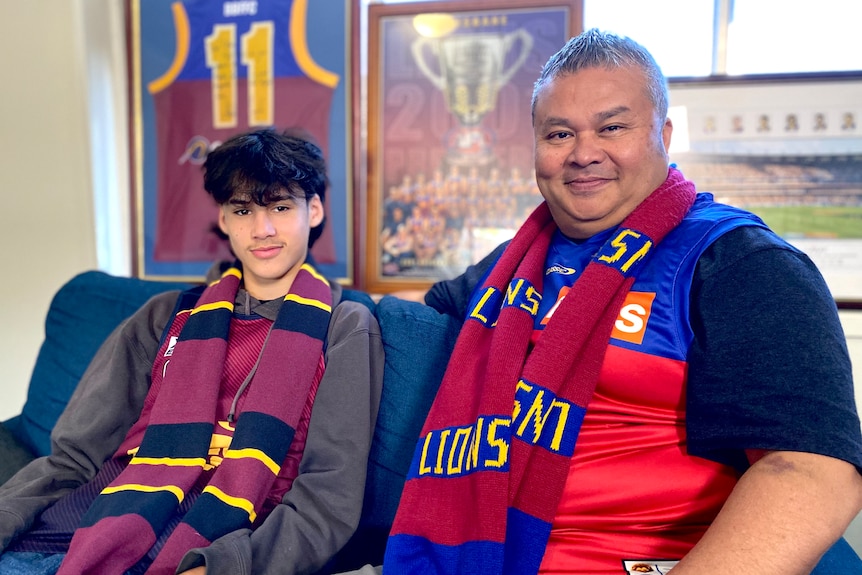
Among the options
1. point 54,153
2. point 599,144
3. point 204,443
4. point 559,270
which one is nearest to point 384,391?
point 204,443

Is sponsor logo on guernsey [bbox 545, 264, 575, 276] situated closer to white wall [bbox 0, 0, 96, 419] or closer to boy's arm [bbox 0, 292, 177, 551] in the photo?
boy's arm [bbox 0, 292, 177, 551]

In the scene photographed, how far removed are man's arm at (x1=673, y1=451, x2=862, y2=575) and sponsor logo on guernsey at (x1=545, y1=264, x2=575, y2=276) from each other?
49cm

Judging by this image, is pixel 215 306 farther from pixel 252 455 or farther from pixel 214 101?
pixel 214 101

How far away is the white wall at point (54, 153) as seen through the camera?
7.88 ft

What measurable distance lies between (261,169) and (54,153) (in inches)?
56.9

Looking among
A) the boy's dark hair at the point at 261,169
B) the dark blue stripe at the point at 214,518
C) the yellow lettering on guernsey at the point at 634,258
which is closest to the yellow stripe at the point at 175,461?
the dark blue stripe at the point at 214,518

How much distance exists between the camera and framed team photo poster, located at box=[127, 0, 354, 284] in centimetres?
226

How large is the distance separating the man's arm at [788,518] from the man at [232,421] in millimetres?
682

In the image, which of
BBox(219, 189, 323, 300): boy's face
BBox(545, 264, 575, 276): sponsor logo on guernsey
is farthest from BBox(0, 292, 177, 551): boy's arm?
BBox(545, 264, 575, 276): sponsor logo on guernsey

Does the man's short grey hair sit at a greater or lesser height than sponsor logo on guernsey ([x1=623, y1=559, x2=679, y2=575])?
greater

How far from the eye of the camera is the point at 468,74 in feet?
7.00

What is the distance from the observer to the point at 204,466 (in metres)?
1.39

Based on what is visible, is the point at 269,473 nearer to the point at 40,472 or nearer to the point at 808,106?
the point at 40,472

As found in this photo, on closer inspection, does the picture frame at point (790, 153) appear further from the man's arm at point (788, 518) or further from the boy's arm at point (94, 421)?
the boy's arm at point (94, 421)
